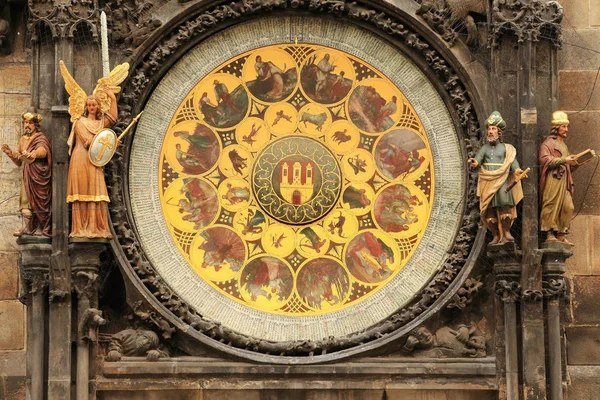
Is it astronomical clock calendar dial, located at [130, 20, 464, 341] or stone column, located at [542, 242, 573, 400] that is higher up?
astronomical clock calendar dial, located at [130, 20, 464, 341]

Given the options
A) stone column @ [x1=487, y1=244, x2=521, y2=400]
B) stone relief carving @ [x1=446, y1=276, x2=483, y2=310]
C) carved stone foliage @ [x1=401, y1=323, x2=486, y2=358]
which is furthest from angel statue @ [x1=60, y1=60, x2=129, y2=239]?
stone column @ [x1=487, y1=244, x2=521, y2=400]

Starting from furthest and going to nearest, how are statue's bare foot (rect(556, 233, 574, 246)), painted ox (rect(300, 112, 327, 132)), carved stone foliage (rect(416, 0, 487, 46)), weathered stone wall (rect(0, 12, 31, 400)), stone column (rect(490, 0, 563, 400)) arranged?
painted ox (rect(300, 112, 327, 132))
carved stone foliage (rect(416, 0, 487, 46))
weathered stone wall (rect(0, 12, 31, 400))
statue's bare foot (rect(556, 233, 574, 246))
stone column (rect(490, 0, 563, 400))

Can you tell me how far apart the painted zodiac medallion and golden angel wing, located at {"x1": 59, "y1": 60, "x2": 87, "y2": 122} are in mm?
1596

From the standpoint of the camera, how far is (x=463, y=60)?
1589 cm

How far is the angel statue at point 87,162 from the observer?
15289mm

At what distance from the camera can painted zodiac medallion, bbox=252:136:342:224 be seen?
1595 cm

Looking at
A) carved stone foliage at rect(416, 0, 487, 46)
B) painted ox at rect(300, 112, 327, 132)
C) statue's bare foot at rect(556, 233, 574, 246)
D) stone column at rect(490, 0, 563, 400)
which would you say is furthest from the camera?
painted ox at rect(300, 112, 327, 132)

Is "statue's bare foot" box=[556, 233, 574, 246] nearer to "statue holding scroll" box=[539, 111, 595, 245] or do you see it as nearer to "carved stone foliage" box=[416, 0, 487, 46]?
"statue holding scroll" box=[539, 111, 595, 245]

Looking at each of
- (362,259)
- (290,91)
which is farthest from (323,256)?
(290,91)

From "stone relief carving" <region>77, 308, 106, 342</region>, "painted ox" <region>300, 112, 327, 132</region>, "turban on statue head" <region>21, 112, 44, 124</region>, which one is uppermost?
"painted ox" <region>300, 112, 327, 132</region>

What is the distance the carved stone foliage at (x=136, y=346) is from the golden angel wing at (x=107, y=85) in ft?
6.15

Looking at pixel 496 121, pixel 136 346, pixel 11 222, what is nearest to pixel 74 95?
pixel 11 222

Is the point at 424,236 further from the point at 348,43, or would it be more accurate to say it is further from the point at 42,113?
the point at 42,113

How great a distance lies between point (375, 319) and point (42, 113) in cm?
327
